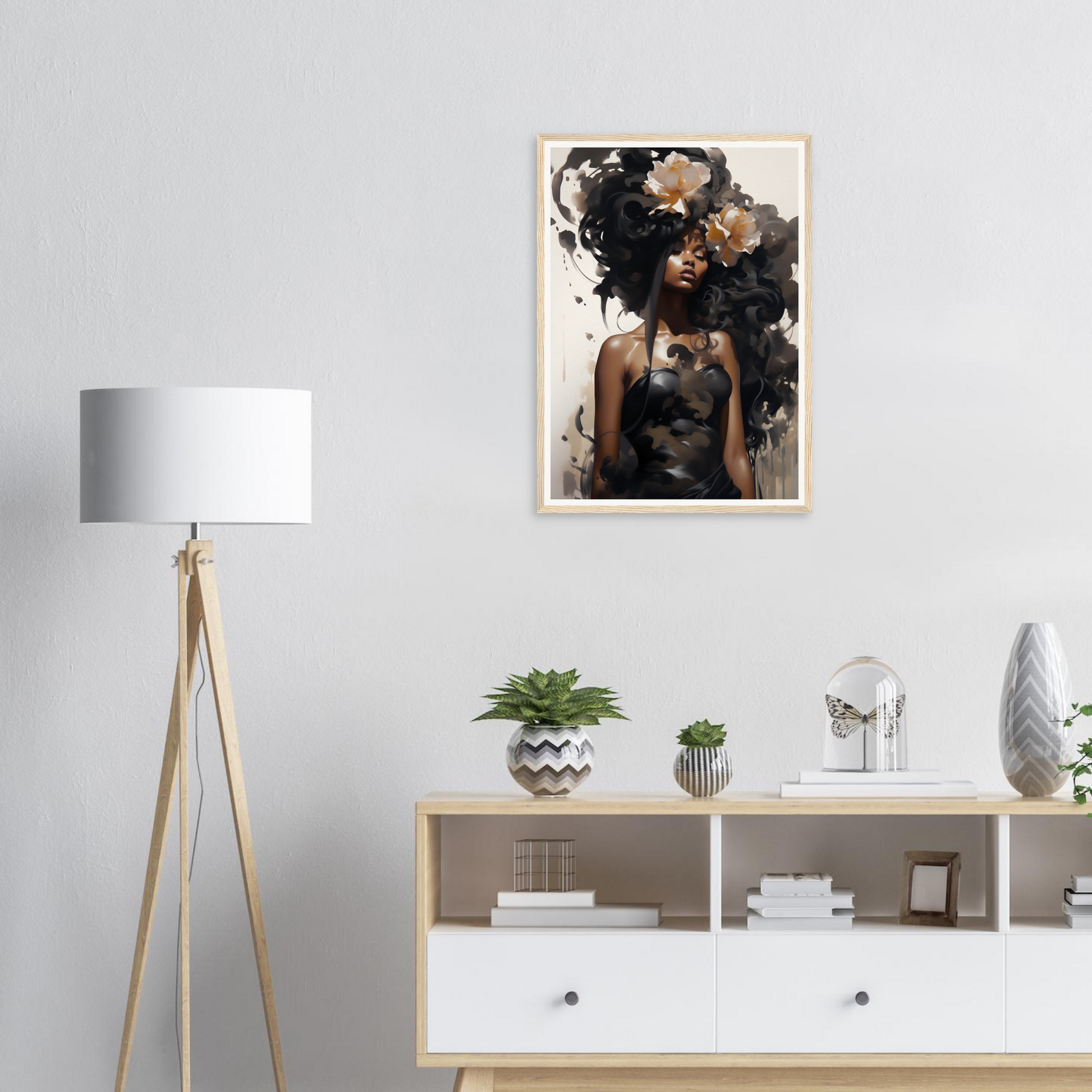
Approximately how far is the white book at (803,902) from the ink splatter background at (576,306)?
912mm

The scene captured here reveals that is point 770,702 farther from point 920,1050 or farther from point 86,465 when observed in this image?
point 86,465

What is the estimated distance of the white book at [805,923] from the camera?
91.5 inches

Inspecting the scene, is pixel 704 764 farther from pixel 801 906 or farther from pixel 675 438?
pixel 675 438

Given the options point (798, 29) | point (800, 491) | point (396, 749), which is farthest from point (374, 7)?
point (396, 749)

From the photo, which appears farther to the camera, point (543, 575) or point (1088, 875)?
point (543, 575)

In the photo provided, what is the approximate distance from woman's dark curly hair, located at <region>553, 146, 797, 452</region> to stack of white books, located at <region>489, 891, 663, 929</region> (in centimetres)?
101

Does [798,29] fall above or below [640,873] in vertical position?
above

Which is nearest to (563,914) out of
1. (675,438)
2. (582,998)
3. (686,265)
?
(582,998)

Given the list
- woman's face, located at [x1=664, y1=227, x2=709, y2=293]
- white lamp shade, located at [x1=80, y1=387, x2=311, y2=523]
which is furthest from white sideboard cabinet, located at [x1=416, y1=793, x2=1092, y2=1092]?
woman's face, located at [x1=664, y1=227, x2=709, y2=293]

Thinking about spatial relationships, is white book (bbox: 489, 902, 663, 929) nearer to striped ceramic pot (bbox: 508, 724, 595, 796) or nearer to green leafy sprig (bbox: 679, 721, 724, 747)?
striped ceramic pot (bbox: 508, 724, 595, 796)

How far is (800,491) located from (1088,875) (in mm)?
940

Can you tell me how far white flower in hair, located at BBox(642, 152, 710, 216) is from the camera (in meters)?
2.72

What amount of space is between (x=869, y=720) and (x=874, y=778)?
0.12 meters

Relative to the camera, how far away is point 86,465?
7.70 ft
